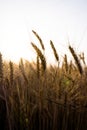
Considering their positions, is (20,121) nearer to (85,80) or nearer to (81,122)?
(81,122)

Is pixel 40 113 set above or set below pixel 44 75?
below

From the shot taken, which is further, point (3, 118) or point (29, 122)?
point (3, 118)

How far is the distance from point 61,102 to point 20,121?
262 millimetres

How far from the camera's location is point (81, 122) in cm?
146

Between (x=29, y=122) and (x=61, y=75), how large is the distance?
42cm

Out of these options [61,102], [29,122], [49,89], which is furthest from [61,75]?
[29,122]

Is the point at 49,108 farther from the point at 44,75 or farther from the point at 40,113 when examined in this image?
the point at 44,75

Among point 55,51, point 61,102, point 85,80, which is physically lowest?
point 61,102

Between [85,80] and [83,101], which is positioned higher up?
[85,80]

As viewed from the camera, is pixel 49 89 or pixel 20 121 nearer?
pixel 20 121

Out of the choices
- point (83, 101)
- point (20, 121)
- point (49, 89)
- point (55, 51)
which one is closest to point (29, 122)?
point (20, 121)

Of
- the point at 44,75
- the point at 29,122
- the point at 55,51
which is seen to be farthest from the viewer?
the point at 55,51

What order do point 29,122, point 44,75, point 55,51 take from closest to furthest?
point 29,122 < point 44,75 < point 55,51

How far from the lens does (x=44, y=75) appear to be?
5.00ft
